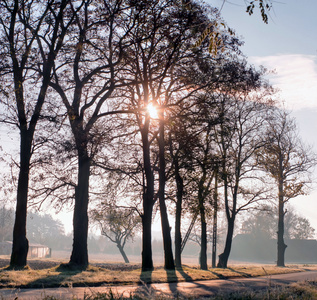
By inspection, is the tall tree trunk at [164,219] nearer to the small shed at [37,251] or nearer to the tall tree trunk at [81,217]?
the tall tree trunk at [81,217]

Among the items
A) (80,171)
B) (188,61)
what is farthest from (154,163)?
(188,61)

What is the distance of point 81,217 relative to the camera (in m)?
21.6

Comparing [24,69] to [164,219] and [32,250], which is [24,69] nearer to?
[164,219]

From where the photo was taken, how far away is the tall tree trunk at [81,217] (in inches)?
832

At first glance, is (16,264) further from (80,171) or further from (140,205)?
(140,205)

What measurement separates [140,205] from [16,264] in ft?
38.0

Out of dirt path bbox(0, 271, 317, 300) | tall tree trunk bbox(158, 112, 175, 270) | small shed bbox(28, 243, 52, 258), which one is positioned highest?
tall tree trunk bbox(158, 112, 175, 270)

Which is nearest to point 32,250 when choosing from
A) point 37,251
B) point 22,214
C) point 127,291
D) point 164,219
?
point 37,251

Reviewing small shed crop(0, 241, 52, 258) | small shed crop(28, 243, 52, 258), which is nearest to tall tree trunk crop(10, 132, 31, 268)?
small shed crop(0, 241, 52, 258)

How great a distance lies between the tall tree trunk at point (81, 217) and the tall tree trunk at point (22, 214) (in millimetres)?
2835

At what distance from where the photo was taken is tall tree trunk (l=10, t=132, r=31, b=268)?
18.5 metres

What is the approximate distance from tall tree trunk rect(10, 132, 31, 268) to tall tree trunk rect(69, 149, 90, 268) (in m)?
2.83

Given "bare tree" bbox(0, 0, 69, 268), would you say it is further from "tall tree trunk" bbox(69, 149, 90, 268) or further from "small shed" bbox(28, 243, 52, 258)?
"small shed" bbox(28, 243, 52, 258)

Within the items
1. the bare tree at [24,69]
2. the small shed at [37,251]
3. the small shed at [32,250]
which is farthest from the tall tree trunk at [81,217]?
the small shed at [37,251]
